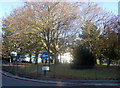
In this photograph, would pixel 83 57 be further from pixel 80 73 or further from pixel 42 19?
pixel 42 19

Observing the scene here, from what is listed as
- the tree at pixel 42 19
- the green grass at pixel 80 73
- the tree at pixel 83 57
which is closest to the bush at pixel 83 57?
the tree at pixel 83 57

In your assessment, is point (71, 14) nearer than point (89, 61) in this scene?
Yes

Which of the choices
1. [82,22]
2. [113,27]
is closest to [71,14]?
[82,22]

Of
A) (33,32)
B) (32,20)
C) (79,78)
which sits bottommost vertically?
(79,78)

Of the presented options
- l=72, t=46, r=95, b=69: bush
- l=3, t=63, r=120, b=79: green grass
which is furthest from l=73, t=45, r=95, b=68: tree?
l=3, t=63, r=120, b=79: green grass

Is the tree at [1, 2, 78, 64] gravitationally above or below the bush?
above

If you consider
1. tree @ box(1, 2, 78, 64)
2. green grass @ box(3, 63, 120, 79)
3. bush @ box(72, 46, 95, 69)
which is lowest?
green grass @ box(3, 63, 120, 79)

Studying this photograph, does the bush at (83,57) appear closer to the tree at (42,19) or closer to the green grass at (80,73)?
the green grass at (80,73)

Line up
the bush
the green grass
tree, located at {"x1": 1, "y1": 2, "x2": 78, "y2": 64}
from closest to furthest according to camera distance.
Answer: the green grass < tree, located at {"x1": 1, "y1": 2, "x2": 78, "y2": 64} < the bush

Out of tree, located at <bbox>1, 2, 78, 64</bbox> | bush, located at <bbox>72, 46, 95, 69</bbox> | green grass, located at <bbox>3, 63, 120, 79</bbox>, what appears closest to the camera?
green grass, located at <bbox>3, 63, 120, 79</bbox>

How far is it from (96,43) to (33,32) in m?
7.54

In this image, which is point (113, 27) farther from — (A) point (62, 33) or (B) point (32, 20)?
(B) point (32, 20)

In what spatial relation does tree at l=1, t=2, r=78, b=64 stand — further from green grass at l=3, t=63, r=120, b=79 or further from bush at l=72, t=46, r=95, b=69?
green grass at l=3, t=63, r=120, b=79

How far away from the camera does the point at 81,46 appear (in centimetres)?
1952
